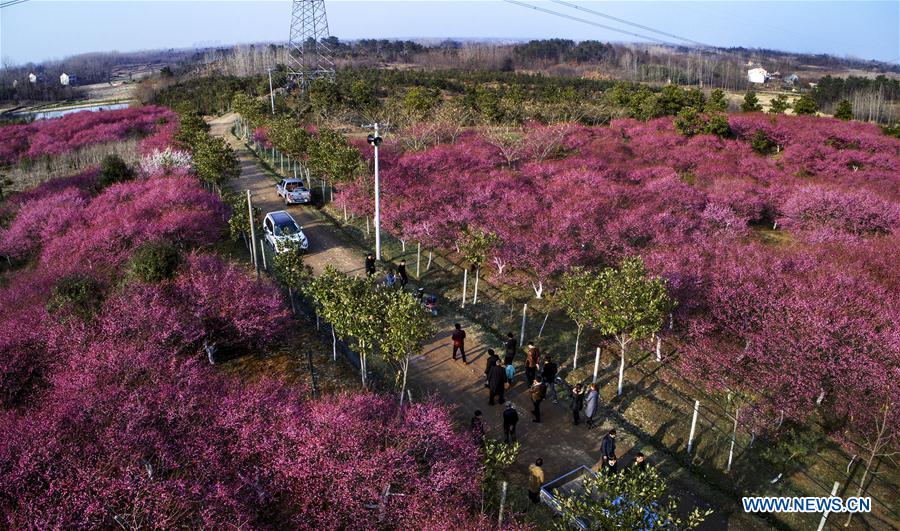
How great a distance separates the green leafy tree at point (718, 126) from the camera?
39.9m

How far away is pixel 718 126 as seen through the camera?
4000 cm

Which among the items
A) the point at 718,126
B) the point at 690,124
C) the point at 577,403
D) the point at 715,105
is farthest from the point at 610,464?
the point at 715,105

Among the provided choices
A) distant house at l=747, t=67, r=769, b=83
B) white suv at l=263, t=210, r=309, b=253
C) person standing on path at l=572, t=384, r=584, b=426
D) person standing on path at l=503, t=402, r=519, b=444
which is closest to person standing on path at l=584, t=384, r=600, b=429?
person standing on path at l=572, t=384, r=584, b=426

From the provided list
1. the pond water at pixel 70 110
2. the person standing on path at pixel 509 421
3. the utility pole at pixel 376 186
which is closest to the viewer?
the person standing on path at pixel 509 421

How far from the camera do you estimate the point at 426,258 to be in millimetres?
23172

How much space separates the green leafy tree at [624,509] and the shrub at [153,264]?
13.5 m

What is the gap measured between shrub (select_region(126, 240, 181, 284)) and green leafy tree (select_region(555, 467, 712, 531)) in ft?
44.4

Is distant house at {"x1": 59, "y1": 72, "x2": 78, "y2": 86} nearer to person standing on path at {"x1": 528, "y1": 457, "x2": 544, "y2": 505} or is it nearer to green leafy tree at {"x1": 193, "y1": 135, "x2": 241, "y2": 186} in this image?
green leafy tree at {"x1": 193, "y1": 135, "x2": 241, "y2": 186}

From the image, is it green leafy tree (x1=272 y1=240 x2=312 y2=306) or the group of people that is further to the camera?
the group of people

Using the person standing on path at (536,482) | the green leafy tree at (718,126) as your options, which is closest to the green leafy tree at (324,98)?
the green leafy tree at (718,126)

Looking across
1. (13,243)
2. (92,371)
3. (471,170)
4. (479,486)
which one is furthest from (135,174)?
(479,486)

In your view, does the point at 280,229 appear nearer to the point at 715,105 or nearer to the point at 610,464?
the point at 610,464

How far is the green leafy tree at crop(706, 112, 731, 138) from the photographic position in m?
39.9

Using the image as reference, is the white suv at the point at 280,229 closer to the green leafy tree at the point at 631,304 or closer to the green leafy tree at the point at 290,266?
the green leafy tree at the point at 290,266
